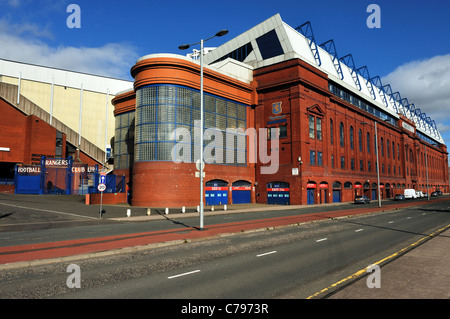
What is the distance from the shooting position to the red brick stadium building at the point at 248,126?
36.0 metres

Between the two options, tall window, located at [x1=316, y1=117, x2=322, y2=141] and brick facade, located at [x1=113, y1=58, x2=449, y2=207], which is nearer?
brick facade, located at [x1=113, y1=58, x2=449, y2=207]

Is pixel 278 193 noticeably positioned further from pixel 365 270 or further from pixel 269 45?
pixel 365 270

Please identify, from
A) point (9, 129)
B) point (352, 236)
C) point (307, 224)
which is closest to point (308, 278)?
point (352, 236)

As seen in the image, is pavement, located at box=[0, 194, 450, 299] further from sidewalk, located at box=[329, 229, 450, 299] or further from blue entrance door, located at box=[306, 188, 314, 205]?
blue entrance door, located at box=[306, 188, 314, 205]

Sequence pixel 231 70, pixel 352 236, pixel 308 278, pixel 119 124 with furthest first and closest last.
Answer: pixel 119 124 < pixel 231 70 < pixel 352 236 < pixel 308 278

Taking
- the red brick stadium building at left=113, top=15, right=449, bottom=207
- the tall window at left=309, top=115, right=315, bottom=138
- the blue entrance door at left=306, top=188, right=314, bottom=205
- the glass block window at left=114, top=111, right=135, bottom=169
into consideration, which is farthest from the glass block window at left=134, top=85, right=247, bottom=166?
the tall window at left=309, top=115, right=315, bottom=138

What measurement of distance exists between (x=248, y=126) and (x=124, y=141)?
19833 millimetres

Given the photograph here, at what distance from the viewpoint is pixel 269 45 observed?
4900 centimetres

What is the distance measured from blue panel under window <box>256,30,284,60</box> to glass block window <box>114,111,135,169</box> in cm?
2362

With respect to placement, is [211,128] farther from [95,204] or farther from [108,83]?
[108,83]

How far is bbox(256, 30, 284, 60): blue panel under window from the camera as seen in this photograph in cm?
4762

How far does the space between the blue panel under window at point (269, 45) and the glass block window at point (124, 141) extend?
930 inches

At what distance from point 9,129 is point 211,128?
112 feet

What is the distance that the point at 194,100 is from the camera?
125ft
